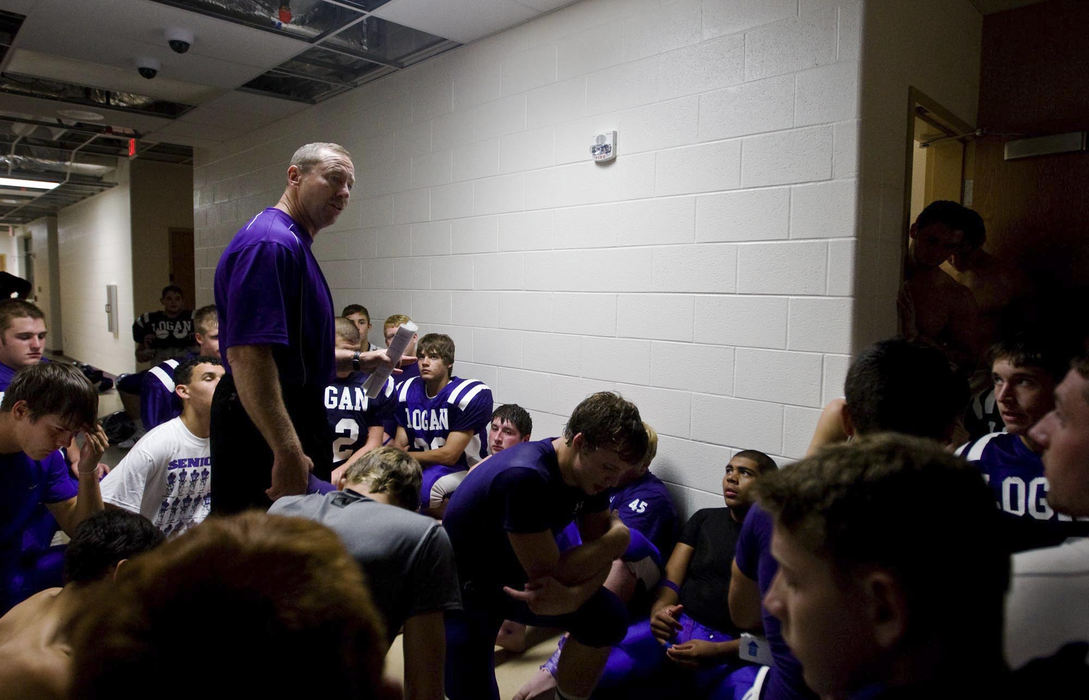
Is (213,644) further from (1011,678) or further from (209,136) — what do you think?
(209,136)

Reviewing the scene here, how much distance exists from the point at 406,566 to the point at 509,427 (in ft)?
6.93

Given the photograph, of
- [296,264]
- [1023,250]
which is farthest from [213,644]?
[1023,250]

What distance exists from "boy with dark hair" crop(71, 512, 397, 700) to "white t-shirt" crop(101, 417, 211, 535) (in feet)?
6.99

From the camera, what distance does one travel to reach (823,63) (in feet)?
8.79

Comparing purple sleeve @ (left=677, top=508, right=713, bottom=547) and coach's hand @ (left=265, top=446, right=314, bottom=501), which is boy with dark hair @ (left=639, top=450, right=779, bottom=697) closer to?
purple sleeve @ (left=677, top=508, right=713, bottom=547)

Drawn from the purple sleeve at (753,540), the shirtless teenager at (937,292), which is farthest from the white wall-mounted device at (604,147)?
the purple sleeve at (753,540)

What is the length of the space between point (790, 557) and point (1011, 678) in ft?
0.82

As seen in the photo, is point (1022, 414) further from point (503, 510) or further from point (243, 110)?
point (243, 110)

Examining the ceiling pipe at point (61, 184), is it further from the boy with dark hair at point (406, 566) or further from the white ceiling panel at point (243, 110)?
the boy with dark hair at point (406, 566)

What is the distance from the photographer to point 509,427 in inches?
144

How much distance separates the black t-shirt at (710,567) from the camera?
2.66 meters

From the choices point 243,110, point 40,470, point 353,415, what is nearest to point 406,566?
point 40,470

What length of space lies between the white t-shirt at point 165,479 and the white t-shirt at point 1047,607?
97.8 inches

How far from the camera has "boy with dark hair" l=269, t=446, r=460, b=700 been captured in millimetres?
1526
